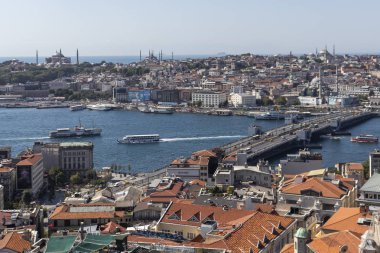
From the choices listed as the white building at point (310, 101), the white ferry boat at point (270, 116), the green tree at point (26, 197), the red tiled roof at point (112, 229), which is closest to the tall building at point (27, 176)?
the green tree at point (26, 197)

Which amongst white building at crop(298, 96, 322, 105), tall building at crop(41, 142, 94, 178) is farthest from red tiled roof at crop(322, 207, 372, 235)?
white building at crop(298, 96, 322, 105)

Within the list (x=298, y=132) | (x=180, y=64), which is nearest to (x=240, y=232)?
(x=298, y=132)

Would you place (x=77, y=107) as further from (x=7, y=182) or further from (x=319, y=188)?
(x=319, y=188)

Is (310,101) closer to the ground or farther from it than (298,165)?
closer to the ground

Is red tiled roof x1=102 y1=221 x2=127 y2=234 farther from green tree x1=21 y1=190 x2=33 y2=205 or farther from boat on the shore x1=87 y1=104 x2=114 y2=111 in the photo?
boat on the shore x1=87 y1=104 x2=114 y2=111

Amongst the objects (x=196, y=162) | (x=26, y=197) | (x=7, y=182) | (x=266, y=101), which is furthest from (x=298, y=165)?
(x=266, y=101)

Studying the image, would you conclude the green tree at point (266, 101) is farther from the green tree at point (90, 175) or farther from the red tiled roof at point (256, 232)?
the red tiled roof at point (256, 232)
